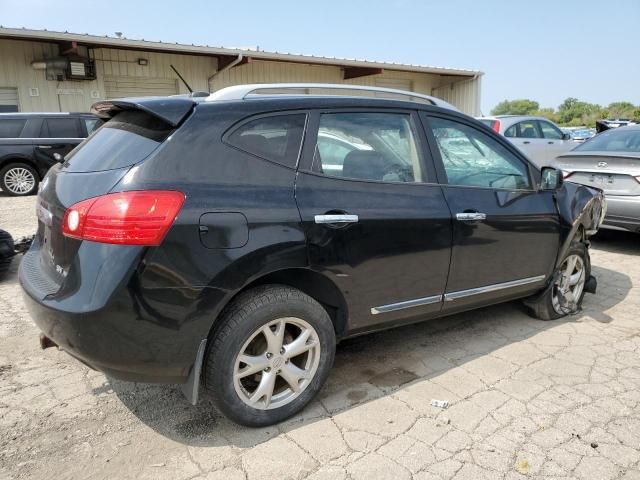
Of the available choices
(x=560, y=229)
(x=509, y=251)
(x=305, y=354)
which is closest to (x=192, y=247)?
(x=305, y=354)

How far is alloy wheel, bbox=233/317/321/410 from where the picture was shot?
8.29ft

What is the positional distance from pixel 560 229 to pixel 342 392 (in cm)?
217

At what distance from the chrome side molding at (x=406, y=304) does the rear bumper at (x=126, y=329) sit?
1.10 metres

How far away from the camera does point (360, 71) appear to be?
53.1ft

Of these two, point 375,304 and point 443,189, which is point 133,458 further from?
point 443,189

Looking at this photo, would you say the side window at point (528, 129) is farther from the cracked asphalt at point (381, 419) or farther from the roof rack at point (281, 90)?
the roof rack at point (281, 90)

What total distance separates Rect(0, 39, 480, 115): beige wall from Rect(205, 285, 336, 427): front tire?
1202 centimetres

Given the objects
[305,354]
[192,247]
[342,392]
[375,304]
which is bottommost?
[342,392]

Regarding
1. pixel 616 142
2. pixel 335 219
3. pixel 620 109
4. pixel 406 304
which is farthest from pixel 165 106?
pixel 620 109

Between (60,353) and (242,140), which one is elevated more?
(242,140)

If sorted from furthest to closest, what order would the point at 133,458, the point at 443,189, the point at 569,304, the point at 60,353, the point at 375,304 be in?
the point at 569,304
the point at 60,353
the point at 443,189
the point at 375,304
the point at 133,458

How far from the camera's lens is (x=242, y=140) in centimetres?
253

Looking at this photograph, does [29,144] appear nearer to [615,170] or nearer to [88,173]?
[88,173]

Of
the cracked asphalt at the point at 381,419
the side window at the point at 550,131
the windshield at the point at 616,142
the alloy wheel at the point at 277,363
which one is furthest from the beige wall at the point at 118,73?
the alloy wheel at the point at 277,363
